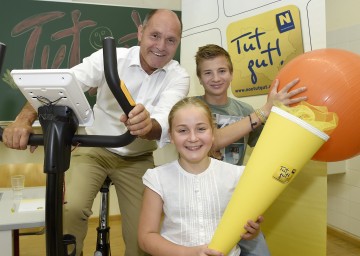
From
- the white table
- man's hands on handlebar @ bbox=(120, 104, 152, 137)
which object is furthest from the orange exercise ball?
the white table

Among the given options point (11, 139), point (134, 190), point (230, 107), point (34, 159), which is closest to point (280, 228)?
point (230, 107)

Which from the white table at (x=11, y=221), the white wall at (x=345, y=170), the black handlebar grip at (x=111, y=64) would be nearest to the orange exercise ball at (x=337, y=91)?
the black handlebar grip at (x=111, y=64)

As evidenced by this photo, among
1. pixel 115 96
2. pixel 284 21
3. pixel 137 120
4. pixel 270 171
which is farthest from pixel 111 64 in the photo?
pixel 284 21

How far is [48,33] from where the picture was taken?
3420 mm

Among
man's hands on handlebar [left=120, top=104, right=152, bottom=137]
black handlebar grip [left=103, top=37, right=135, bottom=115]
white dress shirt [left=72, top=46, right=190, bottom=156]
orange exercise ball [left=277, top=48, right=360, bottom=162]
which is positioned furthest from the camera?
white dress shirt [left=72, top=46, right=190, bottom=156]

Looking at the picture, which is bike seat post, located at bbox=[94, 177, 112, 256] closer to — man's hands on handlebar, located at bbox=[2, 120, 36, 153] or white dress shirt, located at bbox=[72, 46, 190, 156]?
white dress shirt, located at bbox=[72, 46, 190, 156]

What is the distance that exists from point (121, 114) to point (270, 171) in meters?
1.01

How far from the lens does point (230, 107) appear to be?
2.13 m

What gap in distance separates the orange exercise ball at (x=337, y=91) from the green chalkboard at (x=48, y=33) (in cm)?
259

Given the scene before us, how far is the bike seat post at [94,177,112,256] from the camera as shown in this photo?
72.3 inches

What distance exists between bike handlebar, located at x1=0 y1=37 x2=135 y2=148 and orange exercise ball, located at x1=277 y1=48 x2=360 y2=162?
2.27 ft

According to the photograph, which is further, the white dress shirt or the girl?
the white dress shirt

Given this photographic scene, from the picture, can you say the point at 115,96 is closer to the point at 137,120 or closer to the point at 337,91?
the point at 137,120

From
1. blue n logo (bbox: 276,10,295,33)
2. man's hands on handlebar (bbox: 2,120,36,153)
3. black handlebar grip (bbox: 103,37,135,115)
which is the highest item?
blue n logo (bbox: 276,10,295,33)
